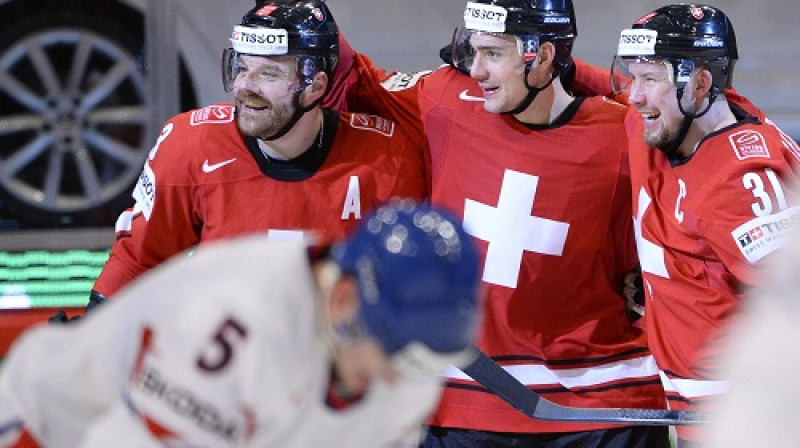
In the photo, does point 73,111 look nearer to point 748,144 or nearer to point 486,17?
point 486,17

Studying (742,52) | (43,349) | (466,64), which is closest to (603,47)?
(742,52)

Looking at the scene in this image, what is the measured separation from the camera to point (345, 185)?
3.36 metres

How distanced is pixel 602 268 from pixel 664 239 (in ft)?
0.70

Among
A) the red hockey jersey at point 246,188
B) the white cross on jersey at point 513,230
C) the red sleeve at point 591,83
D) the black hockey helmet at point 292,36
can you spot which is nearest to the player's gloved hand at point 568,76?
the red sleeve at point 591,83

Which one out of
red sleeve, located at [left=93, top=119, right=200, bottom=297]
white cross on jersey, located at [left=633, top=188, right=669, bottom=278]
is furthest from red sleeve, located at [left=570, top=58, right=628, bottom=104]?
red sleeve, located at [left=93, top=119, right=200, bottom=297]

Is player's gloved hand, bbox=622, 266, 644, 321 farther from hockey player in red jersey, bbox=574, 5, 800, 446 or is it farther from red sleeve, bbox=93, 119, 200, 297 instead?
red sleeve, bbox=93, 119, 200, 297

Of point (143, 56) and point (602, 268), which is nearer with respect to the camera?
point (602, 268)

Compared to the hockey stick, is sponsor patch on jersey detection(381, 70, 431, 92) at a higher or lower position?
higher

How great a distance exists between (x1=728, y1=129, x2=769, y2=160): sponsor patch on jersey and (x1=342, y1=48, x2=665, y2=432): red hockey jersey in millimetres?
290

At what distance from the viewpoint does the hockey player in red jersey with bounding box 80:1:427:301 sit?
10.9 ft

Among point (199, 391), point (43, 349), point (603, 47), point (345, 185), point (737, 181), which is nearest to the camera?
point (199, 391)

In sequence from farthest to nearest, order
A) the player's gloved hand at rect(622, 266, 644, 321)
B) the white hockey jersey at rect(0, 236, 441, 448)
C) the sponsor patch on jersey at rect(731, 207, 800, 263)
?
the player's gloved hand at rect(622, 266, 644, 321) < the sponsor patch on jersey at rect(731, 207, 800, 263) < the white hockey jersey at rect(0, 236, 441, 448)

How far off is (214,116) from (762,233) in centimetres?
116

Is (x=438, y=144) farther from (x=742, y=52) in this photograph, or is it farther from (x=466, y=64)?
→ (x=742, y=52)
